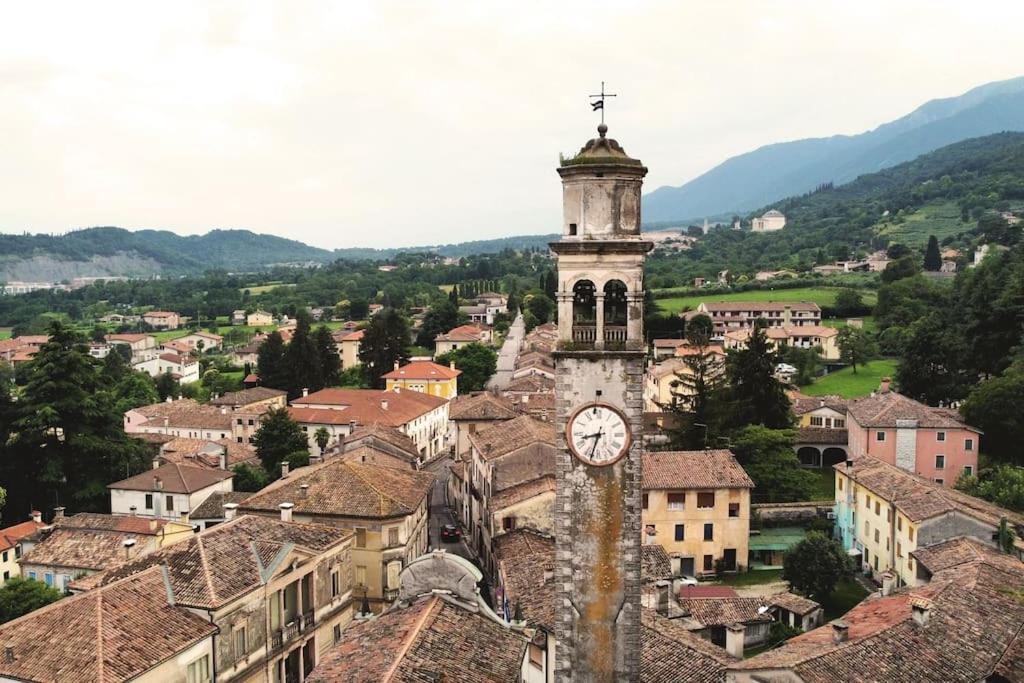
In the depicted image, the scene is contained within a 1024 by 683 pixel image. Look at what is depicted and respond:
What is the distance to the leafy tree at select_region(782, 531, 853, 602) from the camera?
35.2 metres

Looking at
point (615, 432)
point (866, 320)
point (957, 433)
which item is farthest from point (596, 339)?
point (866, 320)

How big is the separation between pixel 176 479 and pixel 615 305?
124 feet

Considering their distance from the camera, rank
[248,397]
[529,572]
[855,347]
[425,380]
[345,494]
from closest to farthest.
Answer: [529,572] → [345,494] → [248,397] → [425,380] → [855,347]

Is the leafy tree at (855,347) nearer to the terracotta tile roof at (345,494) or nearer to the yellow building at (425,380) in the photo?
the yellow building at (425,380)

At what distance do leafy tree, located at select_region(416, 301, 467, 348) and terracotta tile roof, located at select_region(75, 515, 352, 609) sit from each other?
99.4 metres

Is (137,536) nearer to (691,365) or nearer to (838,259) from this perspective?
(691,365)

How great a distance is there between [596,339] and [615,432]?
2073 mm

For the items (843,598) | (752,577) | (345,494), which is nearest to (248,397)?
(345,494)

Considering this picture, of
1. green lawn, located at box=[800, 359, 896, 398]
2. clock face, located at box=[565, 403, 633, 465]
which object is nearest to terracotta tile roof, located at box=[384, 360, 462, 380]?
green lawn, located at box=[800, 359, 896, 398]

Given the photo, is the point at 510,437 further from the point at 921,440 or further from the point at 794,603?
the point at 921,440

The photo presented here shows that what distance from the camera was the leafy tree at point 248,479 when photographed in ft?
181

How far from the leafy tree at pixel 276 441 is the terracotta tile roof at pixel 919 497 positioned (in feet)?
120

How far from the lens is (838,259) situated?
18150cm

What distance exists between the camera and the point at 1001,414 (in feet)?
161
